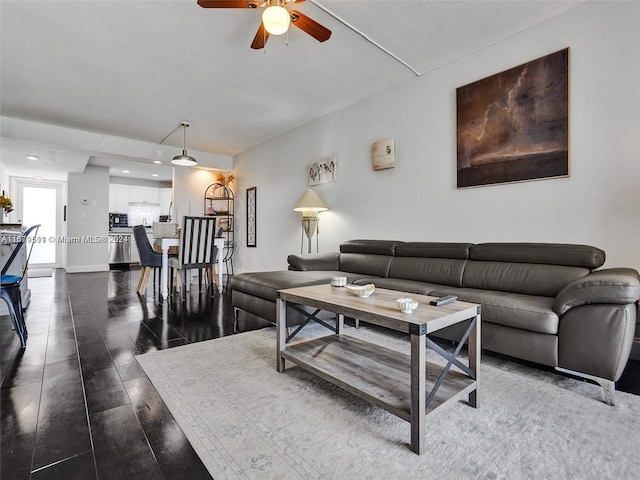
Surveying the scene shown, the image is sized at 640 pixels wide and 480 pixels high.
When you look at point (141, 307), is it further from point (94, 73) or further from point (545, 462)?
point (545, 462)

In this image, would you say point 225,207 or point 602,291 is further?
point 225,207

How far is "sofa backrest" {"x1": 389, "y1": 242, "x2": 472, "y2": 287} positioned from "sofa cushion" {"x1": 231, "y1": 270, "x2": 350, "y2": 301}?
499 millimetres

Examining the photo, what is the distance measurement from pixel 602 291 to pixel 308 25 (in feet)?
7.68

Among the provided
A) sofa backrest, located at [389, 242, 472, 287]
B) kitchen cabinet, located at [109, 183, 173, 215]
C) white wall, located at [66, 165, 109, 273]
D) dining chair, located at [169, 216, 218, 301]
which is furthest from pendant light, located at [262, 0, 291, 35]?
kitchen cabinet, located at [109, 183, 173, 215]

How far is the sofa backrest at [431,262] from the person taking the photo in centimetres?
273

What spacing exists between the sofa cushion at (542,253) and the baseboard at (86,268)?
7.70m

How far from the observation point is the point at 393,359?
1738 millimetres

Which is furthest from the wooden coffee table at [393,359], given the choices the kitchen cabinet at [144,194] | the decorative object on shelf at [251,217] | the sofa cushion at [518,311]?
the kitchen cabinet at [144,194]

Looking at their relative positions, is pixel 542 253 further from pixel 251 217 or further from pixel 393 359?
pixel 251 217

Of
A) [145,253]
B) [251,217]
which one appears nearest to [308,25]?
[145,253]

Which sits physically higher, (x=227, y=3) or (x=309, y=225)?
(x=227, y=3)

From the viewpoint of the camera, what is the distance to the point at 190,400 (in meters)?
1.64

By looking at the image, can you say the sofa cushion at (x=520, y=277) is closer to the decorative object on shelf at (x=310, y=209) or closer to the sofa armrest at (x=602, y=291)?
the sofa armrest at (x=602, y=291)

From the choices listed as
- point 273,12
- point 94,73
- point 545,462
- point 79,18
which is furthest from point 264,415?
point 94,73
